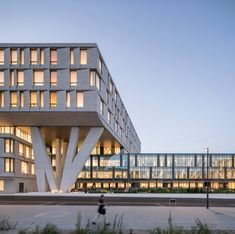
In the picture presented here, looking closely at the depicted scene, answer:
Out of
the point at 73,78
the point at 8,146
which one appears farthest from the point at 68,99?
the point at 8,146

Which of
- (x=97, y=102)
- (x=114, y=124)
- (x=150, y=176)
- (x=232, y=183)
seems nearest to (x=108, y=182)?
(x=150, y=176)

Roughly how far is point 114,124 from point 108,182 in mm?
22350

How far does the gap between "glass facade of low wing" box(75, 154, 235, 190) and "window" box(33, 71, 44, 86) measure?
40802 millimetres

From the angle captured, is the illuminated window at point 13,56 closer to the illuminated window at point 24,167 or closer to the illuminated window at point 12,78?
the illuminated window at point 12,78

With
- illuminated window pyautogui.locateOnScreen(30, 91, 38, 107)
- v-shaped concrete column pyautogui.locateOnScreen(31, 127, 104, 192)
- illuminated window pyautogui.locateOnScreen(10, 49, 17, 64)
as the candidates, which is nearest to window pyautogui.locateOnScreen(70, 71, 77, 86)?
illuminated window pyautogui.locateOnScreen(30, 91, 38, 107)

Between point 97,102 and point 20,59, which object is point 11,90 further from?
point 97,102

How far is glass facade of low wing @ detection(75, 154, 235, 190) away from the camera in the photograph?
9425 cm

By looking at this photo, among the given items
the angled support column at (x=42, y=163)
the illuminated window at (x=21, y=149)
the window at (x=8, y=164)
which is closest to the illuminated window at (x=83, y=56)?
the angled support column at (x=42, y=163)

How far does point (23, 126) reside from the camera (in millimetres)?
63344

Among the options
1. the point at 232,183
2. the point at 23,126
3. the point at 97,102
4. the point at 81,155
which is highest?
the point at 97,102

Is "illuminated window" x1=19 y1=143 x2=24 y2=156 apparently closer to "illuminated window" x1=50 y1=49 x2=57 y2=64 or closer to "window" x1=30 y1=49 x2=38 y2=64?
"window" x1=30 y1=49 x2=38 y2=64

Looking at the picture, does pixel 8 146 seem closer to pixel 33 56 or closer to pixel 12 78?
pixel 12 78

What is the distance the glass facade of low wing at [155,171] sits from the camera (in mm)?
94250

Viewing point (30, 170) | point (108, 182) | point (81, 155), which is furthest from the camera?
point (108, 182)
